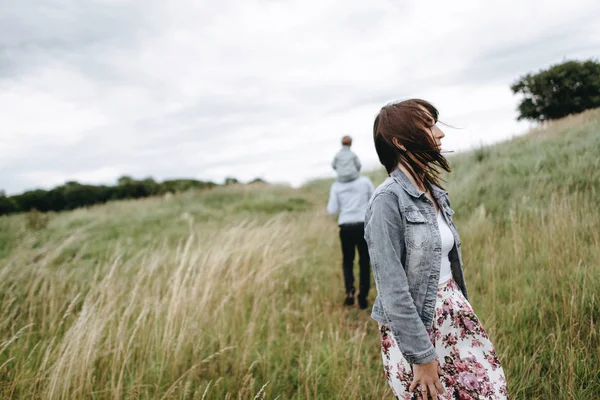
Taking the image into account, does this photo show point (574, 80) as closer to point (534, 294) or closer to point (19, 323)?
point (534, 294)

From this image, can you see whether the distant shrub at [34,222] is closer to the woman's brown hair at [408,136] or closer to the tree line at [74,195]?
the tree line at [74,195]

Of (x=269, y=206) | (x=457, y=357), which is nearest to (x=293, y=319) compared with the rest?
(x=457, y=357)

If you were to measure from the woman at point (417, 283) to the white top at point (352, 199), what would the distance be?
3036 millimetres

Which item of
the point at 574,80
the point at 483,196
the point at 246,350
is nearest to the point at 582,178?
the point at 483,196

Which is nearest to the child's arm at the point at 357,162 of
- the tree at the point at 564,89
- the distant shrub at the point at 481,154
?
the distant shrub at the point at 481,154

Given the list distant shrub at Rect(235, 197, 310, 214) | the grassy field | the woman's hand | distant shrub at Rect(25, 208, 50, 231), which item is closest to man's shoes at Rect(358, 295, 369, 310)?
the grassy field

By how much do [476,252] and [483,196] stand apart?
90.9 inches

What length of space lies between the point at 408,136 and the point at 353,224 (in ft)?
10.8

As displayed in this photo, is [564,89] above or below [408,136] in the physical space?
above

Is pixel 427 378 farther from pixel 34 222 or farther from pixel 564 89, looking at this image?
pixel 564 89

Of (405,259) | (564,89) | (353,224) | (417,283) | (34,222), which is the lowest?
(353,224)

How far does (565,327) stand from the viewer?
2729 mm

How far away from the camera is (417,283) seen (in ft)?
4.73

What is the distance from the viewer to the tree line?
1991cm
